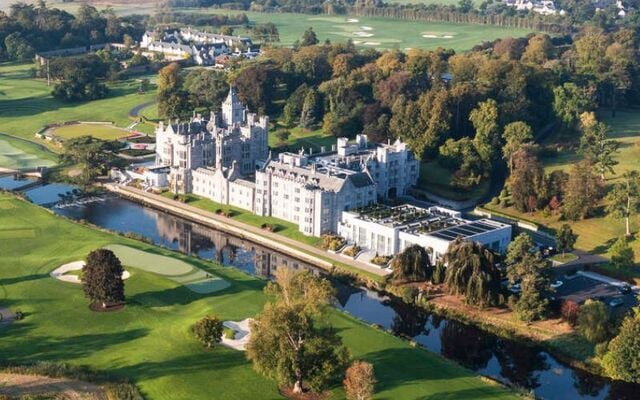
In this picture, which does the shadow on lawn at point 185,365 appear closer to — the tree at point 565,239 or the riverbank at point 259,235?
the riverbank at point 259,235

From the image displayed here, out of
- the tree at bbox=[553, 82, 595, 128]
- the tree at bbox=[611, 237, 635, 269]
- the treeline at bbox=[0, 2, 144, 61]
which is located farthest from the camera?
the treeline at bbox=[0, 2, 144, 61]

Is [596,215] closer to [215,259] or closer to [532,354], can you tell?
[532,354]

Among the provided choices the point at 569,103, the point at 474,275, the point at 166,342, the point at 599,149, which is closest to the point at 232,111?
the point at 599,149

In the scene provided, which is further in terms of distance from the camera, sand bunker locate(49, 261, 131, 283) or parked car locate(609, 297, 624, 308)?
sand bunker locate(49, 261, 131, 283)

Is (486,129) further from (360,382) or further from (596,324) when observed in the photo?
(360,382)

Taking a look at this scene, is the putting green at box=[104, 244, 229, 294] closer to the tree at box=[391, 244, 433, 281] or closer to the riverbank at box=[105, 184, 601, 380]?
the riverbank at box=[105, 184, 601, 380]

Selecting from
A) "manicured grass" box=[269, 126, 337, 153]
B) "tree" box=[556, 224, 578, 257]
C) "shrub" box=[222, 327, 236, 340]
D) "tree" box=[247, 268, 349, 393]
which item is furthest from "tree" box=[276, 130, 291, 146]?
"tree" box=[247, 268, 349, 393]
